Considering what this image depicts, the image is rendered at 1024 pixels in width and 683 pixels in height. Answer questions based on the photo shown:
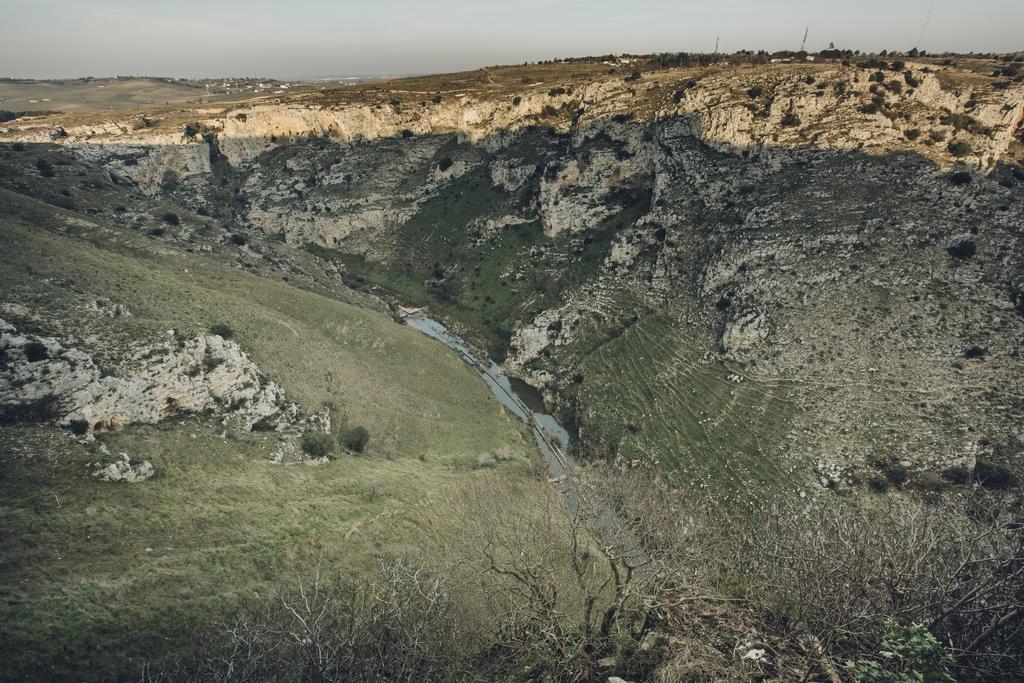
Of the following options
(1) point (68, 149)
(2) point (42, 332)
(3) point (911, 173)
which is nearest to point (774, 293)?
(3) point (911, 173)

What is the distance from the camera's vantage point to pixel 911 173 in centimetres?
4438

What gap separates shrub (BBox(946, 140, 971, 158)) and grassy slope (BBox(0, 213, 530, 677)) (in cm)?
5136

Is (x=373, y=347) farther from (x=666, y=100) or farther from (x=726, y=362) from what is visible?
(x=666, y=100)

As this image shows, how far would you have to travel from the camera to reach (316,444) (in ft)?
106

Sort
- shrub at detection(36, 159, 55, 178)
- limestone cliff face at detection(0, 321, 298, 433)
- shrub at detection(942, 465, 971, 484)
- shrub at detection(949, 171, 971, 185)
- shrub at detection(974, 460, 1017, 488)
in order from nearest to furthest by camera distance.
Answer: limestone cliff face at detection(0, 321, 298, 433) < shrub at detection(974, 460, 1017, 488) < shrub at detection(942, 465, 971, 484) < shrub at detection(949, 171, 971, 185) < shrub at detection(36, 159, 55, 178)

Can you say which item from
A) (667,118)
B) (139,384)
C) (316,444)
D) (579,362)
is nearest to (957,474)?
(579,362)

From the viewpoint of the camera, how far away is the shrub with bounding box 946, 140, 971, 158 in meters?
44.5

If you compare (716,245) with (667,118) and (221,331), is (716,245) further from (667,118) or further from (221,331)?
(221,331)

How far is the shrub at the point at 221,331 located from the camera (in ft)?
115

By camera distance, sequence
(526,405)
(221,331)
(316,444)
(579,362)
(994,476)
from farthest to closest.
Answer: (526,405) → (579,362) → (221,331) → (316,444) → (994,476)

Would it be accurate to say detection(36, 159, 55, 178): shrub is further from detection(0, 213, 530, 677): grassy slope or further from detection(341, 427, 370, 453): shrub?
detection(341, 427, 370, 453): shrub

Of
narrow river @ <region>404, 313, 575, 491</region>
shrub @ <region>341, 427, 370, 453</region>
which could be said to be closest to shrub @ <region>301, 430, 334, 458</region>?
shrub @ <region>341, 427, 370, 453</region>

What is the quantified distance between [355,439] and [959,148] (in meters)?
63.0

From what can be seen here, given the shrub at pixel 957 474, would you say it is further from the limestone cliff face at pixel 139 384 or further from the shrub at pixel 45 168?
the shrub at pixel 45 168
